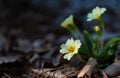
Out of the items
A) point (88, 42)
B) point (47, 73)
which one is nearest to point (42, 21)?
point (88, 42)

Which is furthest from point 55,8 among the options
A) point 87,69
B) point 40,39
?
point 87,69

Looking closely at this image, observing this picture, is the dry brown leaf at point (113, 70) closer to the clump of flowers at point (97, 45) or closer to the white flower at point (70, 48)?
the clump of flowers at point (97, 45)

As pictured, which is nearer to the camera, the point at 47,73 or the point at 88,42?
the point at 47,73

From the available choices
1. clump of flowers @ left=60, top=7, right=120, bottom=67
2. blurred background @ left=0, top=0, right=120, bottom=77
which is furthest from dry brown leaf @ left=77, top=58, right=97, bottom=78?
blurred background @ left=0, top=0, right=120, bottom=77

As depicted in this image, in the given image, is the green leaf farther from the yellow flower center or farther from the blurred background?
the blurred background

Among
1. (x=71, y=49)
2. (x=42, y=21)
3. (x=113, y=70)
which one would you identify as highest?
(x=42, y=21)

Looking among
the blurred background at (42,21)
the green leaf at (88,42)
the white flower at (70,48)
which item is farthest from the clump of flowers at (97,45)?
the blurred background at (42,21)

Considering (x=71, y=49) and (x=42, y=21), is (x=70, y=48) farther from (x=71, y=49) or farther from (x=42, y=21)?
(x=42, y=21)

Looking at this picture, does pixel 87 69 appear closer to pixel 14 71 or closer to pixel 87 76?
pixel 87 76

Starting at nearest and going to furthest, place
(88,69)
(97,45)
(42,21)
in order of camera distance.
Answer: (88,69)
(97,45)
(42,21)
